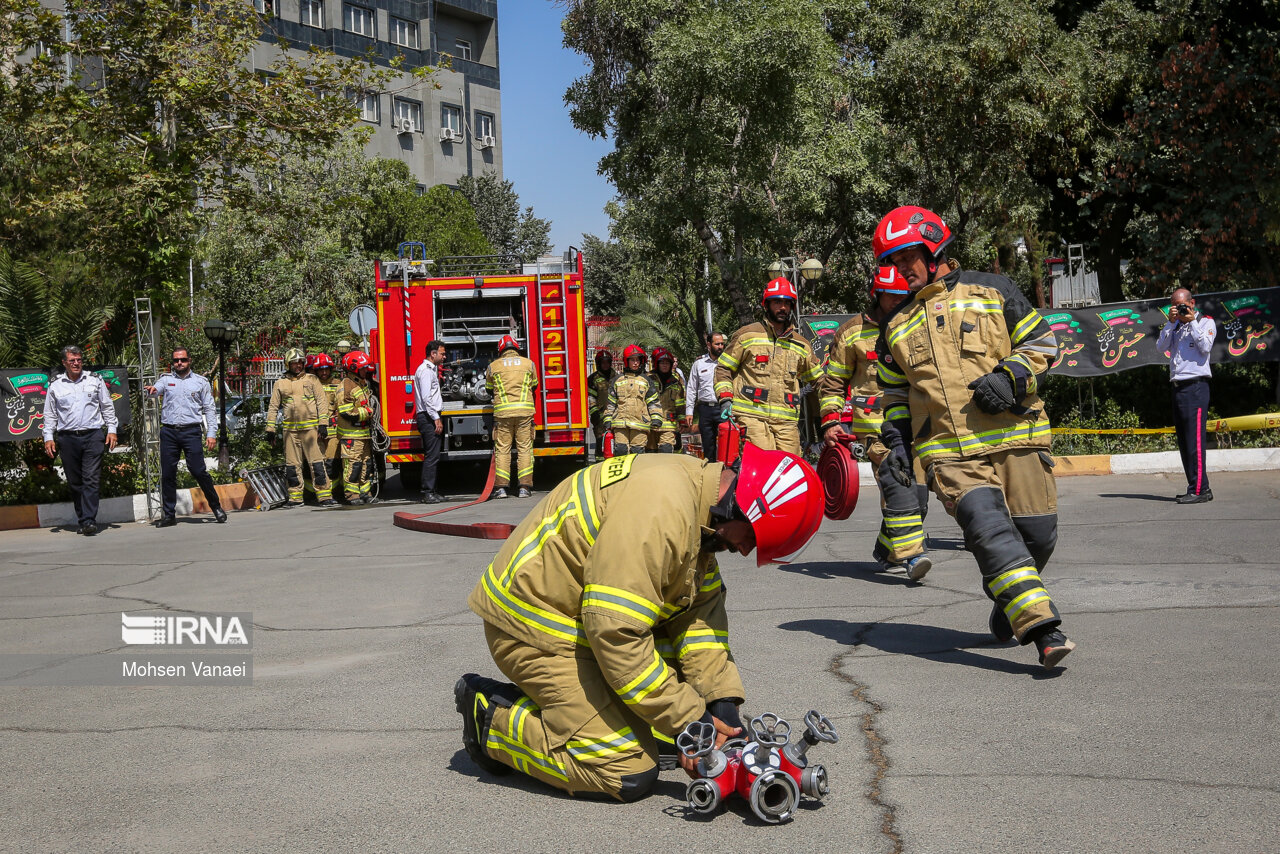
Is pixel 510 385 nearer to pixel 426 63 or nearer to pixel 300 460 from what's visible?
pixel 300 460

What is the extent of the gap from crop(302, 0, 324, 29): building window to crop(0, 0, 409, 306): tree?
3674cm

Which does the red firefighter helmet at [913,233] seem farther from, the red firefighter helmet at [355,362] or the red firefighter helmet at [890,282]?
the red firefighter helmet at [355,362]

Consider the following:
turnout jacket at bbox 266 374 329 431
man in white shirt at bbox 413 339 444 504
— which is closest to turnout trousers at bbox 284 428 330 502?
turnout jacket at bbox 266 374 329 431

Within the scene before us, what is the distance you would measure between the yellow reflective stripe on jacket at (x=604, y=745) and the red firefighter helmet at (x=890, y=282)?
3.01 metres

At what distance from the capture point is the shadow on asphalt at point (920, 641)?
5453 millimetres

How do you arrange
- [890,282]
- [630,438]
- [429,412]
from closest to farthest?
[890,282] → [429,412] → [630,438]

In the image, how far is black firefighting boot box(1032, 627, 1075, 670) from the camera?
500 centimetres

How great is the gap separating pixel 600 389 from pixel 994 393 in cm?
1369

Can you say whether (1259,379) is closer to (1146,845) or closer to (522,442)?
(522,442)

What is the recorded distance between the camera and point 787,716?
15.3ft

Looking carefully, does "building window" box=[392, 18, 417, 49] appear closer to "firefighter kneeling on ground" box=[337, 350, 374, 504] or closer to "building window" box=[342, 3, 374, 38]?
"building window" box=[342, 3, 374, 38]

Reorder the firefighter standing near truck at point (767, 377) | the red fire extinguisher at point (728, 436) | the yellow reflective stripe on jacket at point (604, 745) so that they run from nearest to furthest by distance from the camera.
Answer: the yellow reflective stripe on jacket at point (604, 745) < the red fire extinguisher at point (728, 436) < the firefighter standing near truck at point (767, 377)

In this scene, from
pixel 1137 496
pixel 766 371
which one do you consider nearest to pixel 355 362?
pixel 766 371

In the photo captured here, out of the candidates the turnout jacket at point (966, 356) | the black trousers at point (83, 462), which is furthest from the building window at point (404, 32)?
the turnout jacket at point (966, 356)
